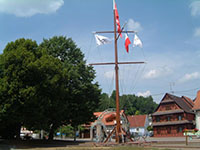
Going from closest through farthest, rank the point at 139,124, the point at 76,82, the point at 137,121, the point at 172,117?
the point at 76,82
the point at 172,117
the point at 139,124
the point at 137,121

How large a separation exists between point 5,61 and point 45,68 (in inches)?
176

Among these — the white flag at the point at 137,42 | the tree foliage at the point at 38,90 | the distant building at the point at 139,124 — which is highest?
the white flag at the point at 137,42

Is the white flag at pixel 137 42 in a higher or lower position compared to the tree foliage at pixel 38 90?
higher

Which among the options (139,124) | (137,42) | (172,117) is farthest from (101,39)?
(139,124)

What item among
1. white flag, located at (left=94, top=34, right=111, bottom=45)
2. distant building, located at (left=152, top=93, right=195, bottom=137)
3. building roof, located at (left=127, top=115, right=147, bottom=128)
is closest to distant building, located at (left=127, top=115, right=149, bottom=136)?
building roof, located at (left=127, top=115, right=147, bottom=128)

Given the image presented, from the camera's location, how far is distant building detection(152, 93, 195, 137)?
59094 mm

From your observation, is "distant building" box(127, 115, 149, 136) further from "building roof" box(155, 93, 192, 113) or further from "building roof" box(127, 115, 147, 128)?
"building roof" box(155, 93, 192, 113)

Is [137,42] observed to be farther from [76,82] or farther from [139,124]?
[139,124]

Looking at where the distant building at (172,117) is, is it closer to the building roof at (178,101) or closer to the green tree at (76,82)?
the building roof at (178,101)

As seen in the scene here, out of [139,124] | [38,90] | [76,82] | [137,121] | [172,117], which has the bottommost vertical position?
[139,124]

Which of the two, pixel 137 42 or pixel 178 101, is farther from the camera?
pixel 178 101

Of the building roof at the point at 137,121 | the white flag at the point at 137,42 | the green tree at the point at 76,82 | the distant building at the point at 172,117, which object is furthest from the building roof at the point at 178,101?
the white flag at the point at 137,42

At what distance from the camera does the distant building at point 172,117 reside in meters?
59.1

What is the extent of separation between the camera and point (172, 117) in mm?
61125
